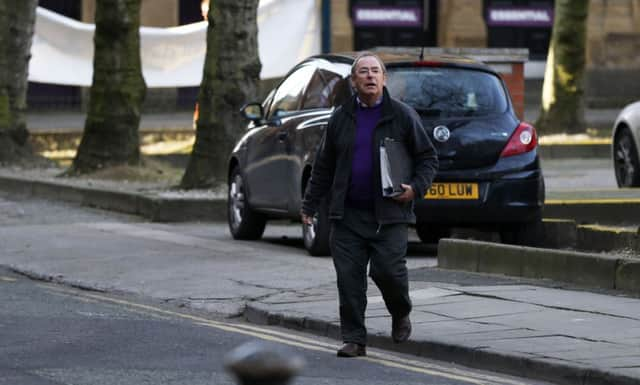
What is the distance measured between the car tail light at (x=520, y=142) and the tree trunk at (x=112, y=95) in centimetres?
896

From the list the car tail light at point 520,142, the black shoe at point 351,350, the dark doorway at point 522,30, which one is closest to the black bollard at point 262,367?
the black shoe at point 351,350

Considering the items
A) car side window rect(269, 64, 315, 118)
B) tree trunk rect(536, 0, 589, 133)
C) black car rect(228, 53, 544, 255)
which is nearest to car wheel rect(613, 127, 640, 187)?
black car rect(228, 53, 544, 255)

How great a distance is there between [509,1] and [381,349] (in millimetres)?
33067

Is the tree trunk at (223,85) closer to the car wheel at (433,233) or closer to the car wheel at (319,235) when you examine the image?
the car wheel at (433,233)

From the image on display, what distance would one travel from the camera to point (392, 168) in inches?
361

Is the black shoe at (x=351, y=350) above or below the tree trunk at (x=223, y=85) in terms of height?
below

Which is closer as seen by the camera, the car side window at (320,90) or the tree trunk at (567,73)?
the car side window at (320,90)

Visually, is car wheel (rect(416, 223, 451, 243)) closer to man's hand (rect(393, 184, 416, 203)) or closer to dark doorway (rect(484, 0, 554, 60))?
man's hand (rect(393, 184, 416, 203))

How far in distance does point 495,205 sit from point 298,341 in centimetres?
423

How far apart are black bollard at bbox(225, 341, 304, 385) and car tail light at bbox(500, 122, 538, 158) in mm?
9948

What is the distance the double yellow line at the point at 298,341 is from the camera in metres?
8.43

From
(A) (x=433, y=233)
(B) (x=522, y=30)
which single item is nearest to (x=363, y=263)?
(A) (x=433, y=233)

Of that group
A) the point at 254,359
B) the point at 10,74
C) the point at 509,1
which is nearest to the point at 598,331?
the point at 254,359

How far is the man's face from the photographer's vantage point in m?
9.08
